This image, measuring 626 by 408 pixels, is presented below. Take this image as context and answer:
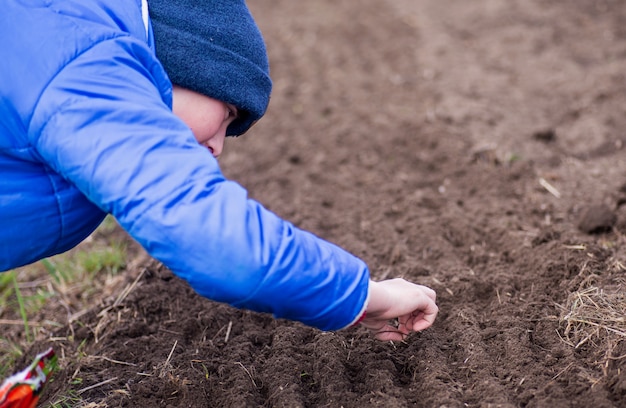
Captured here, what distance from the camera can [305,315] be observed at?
1.90m

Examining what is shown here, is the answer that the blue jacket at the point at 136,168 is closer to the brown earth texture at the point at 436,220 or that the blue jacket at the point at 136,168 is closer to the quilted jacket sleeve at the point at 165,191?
the quilted jacket sleeve at the point at 165,191

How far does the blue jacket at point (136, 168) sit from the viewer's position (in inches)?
68.6

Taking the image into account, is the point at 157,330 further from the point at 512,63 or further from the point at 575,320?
the point at 512,63

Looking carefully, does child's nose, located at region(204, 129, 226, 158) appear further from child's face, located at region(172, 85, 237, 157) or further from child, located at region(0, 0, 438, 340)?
child, located at region(0, 0, 438, 340)

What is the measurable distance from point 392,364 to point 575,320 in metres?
0.64

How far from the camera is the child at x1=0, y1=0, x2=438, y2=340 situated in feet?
5.72

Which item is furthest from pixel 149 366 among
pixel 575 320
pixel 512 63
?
pixel 512 63

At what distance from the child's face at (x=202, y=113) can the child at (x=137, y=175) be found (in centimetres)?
9

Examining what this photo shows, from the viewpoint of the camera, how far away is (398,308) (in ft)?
6.93

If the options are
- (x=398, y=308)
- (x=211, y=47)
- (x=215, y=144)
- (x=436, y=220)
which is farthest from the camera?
(x=436, y=220)

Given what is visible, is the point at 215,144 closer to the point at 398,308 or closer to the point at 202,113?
the point at 202,113

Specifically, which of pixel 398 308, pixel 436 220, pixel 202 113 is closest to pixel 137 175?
pixel 202 113

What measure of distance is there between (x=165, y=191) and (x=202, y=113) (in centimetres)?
63

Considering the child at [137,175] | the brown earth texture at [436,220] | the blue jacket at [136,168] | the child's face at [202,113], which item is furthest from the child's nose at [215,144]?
the brown earth texture at [436,220]
